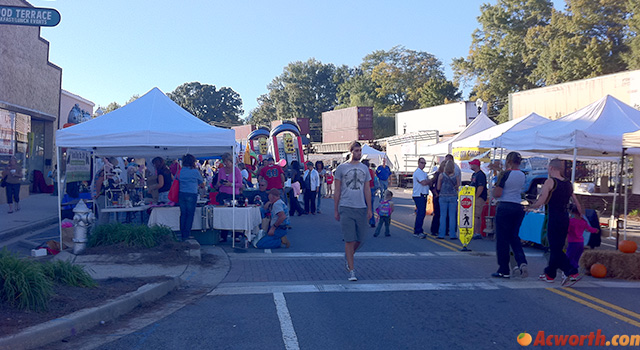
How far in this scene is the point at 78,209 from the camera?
29.7 ft

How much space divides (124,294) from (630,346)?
5.46m

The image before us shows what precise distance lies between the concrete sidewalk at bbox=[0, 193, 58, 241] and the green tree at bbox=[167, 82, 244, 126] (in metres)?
69.2

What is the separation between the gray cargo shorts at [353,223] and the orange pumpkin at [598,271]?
3.73 meters

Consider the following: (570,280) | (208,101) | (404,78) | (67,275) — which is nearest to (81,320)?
(67,275)

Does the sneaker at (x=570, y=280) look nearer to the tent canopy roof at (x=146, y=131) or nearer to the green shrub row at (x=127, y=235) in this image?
the tent canopy roof at (x=146, y=131)

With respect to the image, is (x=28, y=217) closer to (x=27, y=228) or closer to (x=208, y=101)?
(x=27, y=228)

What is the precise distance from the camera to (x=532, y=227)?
10531 mm

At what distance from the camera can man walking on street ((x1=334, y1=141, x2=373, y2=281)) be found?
294 inches

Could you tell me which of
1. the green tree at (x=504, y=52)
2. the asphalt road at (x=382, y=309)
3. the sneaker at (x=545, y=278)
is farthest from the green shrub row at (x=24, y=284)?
the green tree at (x=504, y=52)

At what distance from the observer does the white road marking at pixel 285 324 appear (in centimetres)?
500

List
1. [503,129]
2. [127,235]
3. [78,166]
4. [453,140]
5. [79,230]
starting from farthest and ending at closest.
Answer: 1. [453,140]
2. [503,129]
3. [78,166]
4. [127,235]
5. [79,230]

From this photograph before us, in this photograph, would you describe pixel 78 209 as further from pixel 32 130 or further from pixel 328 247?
pixel 32 130

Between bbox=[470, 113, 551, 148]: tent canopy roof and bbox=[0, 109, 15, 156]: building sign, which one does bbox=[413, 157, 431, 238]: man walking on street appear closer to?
bbox=[470, 113, 551, 148]: tent canopy roof

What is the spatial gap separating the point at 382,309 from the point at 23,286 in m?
3.91
